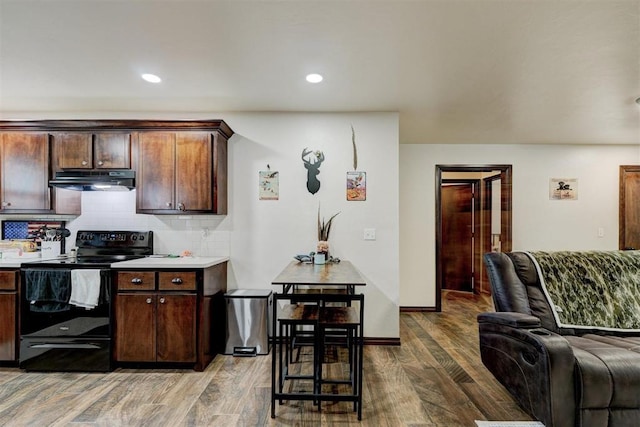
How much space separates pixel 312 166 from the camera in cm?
358

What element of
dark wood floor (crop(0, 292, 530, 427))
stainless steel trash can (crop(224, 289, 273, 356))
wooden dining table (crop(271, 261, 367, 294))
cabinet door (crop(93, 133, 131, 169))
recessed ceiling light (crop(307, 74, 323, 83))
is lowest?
dark wood floor (crop(0, 292, 530, 427))

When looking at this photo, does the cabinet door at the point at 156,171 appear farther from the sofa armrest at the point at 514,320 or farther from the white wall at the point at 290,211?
the sofa armrest at the point at 514,320

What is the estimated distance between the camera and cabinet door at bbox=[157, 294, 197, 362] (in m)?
2.84

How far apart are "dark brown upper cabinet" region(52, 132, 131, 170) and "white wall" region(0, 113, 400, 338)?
39 cm

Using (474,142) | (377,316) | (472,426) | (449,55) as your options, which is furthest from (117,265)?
(474,142)

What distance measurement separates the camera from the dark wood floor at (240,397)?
2141 millimetres

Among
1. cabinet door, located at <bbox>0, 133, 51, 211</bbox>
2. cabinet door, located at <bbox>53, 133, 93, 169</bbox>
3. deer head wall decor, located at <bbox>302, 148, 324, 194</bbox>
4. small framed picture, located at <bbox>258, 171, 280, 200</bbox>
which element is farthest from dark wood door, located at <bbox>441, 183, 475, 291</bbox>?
cabinet door, located at <bbox>0, 133, 51, 211</bbox>

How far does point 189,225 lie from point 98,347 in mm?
1345

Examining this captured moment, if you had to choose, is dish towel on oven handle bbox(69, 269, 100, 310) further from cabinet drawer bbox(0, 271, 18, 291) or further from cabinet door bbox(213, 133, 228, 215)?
cabinet door bbox(213, 133, 228, 215)

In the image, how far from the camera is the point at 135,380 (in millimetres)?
2680

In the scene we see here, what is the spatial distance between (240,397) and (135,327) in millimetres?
1150

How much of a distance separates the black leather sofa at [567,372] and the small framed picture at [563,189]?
311cm

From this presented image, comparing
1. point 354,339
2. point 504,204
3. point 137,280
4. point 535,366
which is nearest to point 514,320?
point 535,366

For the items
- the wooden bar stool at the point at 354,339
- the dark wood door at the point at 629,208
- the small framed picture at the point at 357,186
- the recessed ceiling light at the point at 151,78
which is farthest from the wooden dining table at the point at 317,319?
the dark wood door at the point at 629,208
